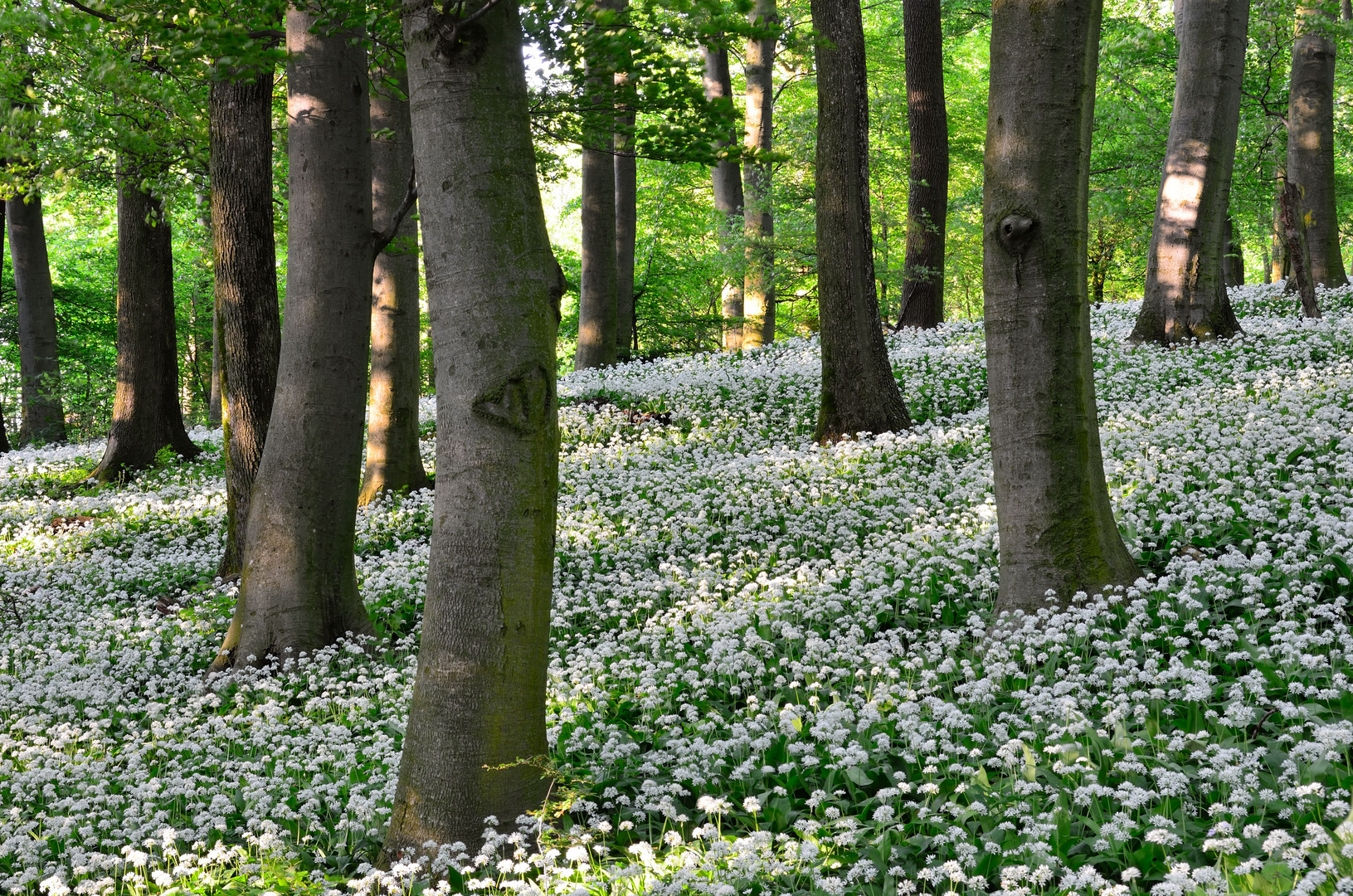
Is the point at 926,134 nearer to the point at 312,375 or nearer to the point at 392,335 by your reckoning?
the point at 392,335

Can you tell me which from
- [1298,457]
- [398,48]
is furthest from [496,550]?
[1298,457]

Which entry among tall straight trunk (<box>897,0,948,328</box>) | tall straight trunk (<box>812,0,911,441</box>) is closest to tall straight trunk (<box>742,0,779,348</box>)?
tall straight trunk (<box>897,0,948,328</box>)

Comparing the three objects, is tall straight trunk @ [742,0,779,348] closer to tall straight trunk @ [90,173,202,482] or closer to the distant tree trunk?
tall straight trunk @ [90,173,202,482]

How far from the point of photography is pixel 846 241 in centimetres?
1108

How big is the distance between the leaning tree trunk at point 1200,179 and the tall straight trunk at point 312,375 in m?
10.3

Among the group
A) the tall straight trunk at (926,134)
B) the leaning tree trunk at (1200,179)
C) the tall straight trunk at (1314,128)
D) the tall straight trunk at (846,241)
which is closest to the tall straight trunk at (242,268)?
the tall straight trunk at (846,241)

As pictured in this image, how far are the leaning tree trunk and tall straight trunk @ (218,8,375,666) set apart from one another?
10.3 m

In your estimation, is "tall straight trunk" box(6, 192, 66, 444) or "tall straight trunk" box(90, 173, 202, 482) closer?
"tall straight trunk" box(90, 173, 202, 482)

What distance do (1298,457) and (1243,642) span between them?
351 centimetres

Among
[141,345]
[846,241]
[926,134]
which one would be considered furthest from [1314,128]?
[141,345]

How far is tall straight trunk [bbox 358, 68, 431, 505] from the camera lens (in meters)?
11.1

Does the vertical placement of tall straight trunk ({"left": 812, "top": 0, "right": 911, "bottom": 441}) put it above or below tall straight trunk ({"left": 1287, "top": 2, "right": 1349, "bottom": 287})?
below

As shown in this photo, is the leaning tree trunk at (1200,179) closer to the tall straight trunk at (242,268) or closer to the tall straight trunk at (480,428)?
the tall straight trunk at (242,268)

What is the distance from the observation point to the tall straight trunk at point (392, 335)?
11.1 meters
